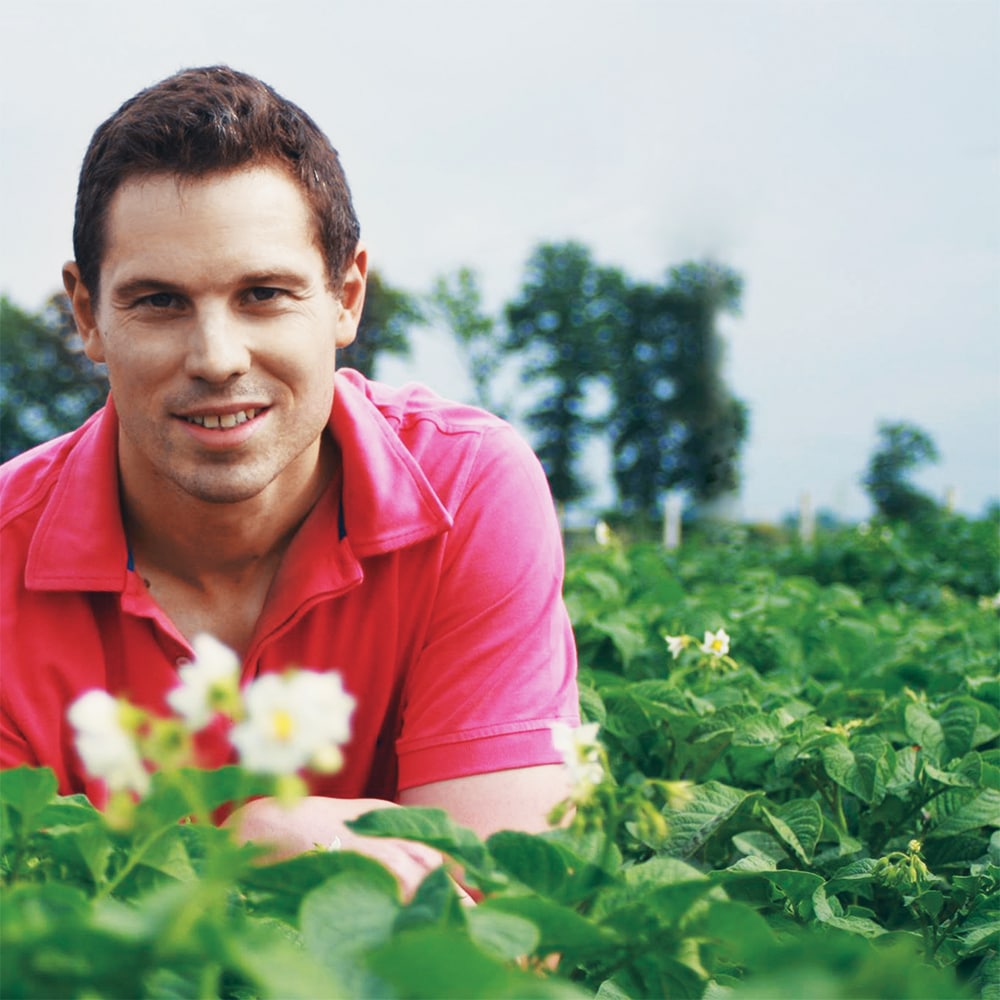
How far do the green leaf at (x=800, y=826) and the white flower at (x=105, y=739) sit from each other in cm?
144

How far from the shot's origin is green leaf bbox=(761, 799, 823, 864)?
6.90 ft

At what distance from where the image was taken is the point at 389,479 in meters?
2.53

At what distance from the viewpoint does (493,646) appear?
2371 millimetres

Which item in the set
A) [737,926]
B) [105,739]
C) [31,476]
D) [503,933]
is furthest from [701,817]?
[31,476]

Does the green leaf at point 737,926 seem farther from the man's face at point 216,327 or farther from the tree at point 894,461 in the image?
the tree at point 894,461

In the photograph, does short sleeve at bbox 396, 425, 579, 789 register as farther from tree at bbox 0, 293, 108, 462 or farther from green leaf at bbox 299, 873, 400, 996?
tree at bbox 0, 293, 108, 462

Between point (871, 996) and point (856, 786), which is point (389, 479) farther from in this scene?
point (871, 996)

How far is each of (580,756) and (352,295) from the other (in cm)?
181

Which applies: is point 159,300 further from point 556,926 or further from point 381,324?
point 381,324

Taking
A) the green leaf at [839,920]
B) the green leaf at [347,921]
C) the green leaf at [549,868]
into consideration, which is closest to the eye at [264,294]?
the green leaf at [839,920]

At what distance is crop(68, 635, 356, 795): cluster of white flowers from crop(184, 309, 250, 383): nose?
4.76 ft

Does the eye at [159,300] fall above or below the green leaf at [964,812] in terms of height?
above

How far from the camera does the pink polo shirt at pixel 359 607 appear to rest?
2.40 metres

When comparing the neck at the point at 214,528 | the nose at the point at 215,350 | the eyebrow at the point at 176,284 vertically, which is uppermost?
the eyebrow at the point at 176,284
